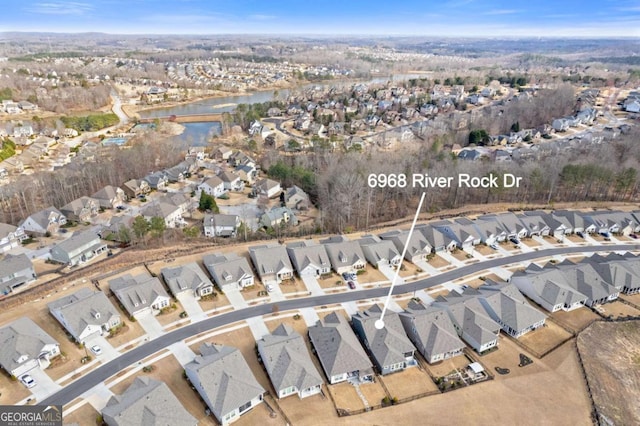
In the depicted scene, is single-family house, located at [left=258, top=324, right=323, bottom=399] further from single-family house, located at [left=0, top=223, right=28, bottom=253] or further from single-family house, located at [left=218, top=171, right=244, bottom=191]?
single-family house, located at [left=218, top=171, right=244, bottom=191]

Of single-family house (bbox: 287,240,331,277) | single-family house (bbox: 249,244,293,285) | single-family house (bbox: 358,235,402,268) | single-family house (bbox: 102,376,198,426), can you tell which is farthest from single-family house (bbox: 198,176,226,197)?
single-family house (bbox: 102,376,198,426)

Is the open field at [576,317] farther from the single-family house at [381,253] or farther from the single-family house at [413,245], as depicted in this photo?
the single-family house at [381,253]

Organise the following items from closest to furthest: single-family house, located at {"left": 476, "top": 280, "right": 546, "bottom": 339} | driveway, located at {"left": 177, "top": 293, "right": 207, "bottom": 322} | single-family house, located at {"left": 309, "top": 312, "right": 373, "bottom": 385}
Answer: single-family house, located at {"left": 309, "top": 312, "right": 373, "bottom": 385}
single-family house, located at {"left": 476, "top": 280, "right": 546, "bottom": 339}
driveway, located at {"left": 177, "top": 293, "right": 207, "bottom": 322}

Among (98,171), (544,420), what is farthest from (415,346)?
(98,171)

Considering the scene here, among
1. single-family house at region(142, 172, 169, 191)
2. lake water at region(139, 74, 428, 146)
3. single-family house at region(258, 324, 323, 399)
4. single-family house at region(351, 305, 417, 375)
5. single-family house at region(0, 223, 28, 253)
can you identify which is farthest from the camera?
lake water at region(139, 74, 428, 146)

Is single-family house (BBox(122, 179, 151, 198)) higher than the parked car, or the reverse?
single-family house (BBox(122, 179, 151, 198))

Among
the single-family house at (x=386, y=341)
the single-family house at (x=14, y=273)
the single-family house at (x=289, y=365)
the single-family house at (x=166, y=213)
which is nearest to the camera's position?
the single-family house at (x=289, y=365)

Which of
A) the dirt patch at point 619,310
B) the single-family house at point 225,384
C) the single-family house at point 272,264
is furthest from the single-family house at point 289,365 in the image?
the dirt patch at point 619,310
